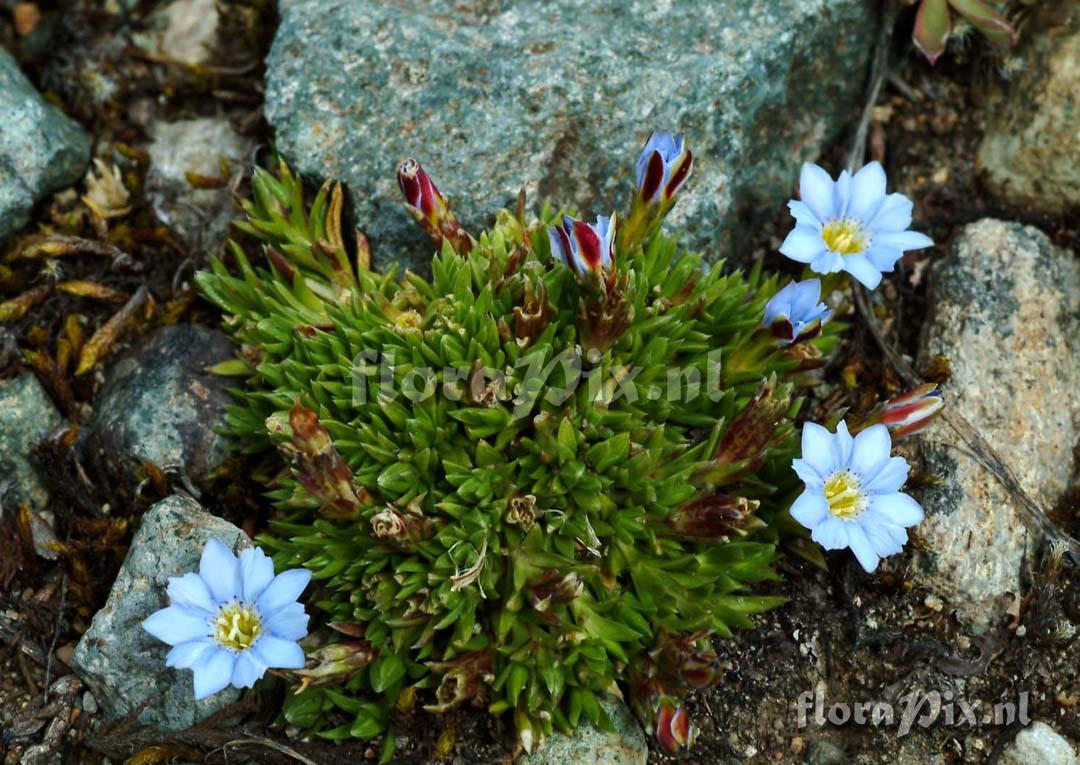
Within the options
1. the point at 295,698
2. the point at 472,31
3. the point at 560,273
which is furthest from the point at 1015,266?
the point at 295,698

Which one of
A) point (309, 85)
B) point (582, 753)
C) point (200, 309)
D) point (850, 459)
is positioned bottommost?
point (582, 753)

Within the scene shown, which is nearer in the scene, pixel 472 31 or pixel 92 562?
pixel 92 562

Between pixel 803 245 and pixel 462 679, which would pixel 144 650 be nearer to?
pixel 462 679

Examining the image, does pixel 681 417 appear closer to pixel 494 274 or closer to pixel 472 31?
pixel 494 274

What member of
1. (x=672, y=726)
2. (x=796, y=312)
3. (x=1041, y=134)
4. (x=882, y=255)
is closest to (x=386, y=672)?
(x=672, y=726)

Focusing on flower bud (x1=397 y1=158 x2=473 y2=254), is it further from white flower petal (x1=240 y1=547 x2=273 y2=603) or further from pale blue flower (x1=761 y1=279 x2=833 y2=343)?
white flower petal (x1=240 y1=547 x2=273 y2=603)

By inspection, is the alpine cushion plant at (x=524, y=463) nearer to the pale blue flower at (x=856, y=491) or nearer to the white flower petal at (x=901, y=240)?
the pale blue flower at (x=856, y=491)
